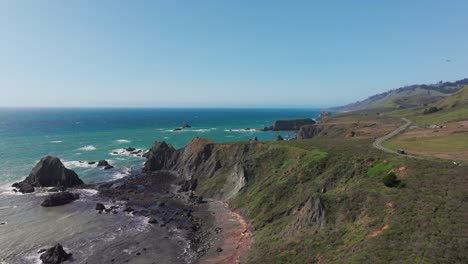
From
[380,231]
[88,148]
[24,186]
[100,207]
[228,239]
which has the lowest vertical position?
[228,239]

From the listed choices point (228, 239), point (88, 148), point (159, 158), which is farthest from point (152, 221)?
point (88, 148)

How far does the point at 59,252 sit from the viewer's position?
1976 inches

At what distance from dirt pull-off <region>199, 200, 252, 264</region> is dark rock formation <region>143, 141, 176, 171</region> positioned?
4269cm

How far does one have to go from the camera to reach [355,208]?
48.3 metres

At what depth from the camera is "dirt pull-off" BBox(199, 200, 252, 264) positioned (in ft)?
165

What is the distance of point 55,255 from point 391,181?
5350 centimetres

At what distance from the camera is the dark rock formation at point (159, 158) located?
111 meters

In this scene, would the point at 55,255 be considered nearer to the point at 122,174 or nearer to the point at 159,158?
the point at 122,174

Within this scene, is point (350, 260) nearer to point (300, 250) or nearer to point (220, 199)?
point (300, 250)

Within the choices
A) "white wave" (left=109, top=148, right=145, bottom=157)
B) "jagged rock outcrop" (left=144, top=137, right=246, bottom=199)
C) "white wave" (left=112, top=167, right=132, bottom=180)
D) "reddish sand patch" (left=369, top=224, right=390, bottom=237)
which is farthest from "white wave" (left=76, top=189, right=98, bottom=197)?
"reddish sand patch" (left=369, top=224, right=390, bottom=237)

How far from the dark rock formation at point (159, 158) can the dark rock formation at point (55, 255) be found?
59270mm

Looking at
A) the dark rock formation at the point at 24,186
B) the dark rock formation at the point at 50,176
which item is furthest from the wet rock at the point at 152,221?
the dark rock formation at the point at 24,186

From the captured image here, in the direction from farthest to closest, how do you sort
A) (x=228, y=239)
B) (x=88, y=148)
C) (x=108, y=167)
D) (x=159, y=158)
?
(x=88, y=148) < (x=159, y=158) < (x=108, y=167) < (x=228, y=239)

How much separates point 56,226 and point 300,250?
48289mm
